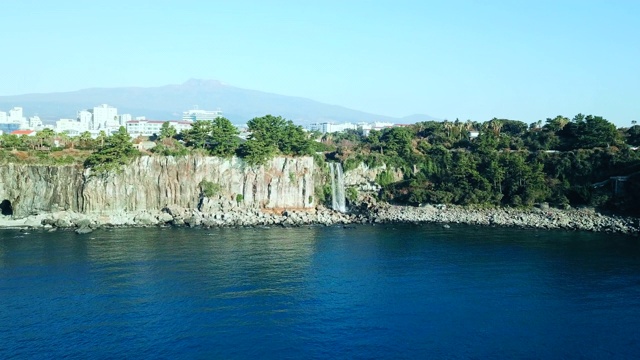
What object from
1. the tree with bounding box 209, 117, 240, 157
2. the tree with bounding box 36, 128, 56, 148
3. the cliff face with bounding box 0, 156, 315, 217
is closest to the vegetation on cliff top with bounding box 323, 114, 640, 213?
the cliff face with bounding box 0, 156, 315, 217

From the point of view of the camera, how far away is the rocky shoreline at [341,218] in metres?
49.3

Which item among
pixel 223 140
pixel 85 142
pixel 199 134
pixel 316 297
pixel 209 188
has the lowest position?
pixel 316 297

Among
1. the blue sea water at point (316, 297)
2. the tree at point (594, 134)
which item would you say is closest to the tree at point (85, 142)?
the blue sea water at point (316, 297)

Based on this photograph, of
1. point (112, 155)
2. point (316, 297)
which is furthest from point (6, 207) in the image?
point (316, 297)

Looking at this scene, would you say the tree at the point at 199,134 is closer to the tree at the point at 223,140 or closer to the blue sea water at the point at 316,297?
the tree at the point at 223,140

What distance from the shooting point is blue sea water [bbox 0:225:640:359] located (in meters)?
22.5

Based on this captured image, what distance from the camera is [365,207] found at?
57594 millimetres

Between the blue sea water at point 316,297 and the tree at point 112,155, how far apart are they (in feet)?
35.2

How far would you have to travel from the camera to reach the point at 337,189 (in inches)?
2375

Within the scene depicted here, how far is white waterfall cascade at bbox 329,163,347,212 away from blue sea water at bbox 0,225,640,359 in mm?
15031

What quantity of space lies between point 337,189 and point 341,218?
282 inches

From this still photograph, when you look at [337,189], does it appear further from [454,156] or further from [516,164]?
[516,164]

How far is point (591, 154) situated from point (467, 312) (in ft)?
131

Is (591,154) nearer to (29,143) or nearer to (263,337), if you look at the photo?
(263,337)
